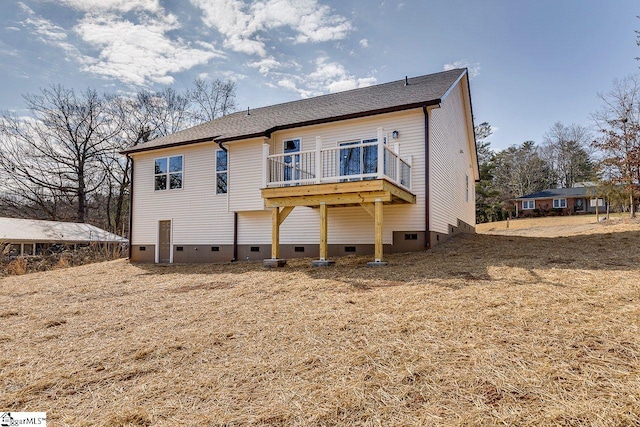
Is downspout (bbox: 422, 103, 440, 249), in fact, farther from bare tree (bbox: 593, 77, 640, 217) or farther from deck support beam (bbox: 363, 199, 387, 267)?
bare tree (bbox: 593, 77, 640, 217)

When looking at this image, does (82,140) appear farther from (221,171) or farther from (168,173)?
(221,171)

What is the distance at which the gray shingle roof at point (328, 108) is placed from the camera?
10845 millimetres

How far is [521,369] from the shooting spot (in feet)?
9.33

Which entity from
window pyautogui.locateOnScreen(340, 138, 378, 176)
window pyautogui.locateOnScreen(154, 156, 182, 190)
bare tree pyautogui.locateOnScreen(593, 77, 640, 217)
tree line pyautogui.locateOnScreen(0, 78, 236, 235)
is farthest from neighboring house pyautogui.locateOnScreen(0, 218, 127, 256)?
bare tree pyautogui.locateOnScreen(593, 77, 640, 217)

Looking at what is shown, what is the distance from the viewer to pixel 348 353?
11.3ft

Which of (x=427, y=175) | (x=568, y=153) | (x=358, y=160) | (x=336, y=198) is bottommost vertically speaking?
(x=336, y=198)

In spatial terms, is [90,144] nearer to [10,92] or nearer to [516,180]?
[10,92]

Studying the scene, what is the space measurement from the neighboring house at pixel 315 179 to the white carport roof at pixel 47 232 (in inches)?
314

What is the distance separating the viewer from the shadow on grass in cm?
637

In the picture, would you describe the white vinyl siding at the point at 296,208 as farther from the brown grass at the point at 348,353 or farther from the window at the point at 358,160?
the brown grass at the point at 348,353

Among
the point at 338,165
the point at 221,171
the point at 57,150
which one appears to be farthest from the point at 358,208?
the point at 57,150

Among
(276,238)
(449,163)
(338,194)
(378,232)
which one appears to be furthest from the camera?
(449,163)

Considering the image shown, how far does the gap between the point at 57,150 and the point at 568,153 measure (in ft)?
157

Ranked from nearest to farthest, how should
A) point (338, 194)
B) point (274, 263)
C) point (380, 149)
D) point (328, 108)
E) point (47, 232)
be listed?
point (380, 149) < point (338, 194) < point (274, 263) < point (328, 108) < point (47, 232)
